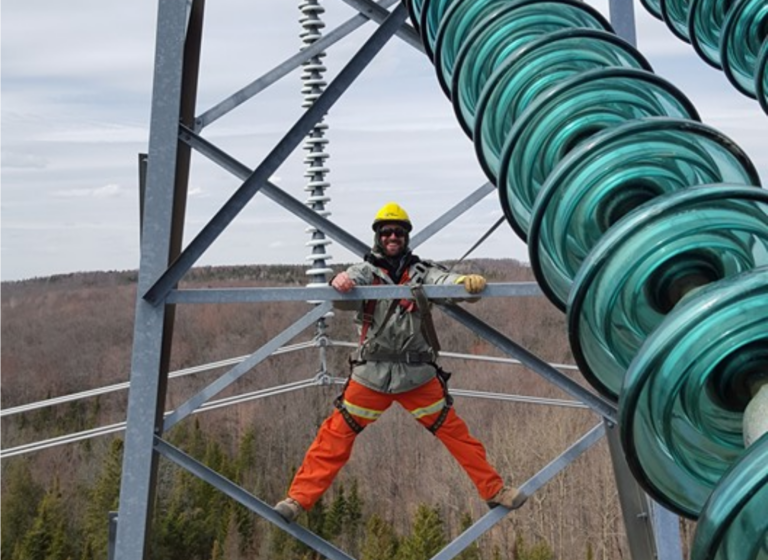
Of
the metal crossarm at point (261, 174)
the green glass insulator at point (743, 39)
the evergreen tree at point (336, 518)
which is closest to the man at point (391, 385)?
the metal crossarm at point (261, 174)

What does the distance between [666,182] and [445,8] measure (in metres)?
2.34

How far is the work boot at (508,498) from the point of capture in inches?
216

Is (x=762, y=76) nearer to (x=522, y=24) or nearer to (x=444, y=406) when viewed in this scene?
(x=522, y=24)

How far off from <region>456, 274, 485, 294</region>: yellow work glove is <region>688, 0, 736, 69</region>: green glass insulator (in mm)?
1969

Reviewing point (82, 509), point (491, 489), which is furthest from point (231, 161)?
point (82, 509)

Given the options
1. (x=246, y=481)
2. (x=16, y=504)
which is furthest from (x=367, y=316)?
(x=246, y=481)

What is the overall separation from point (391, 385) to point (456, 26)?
215cm

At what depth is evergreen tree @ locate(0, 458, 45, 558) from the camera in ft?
88.8

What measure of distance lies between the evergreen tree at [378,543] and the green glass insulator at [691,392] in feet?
76.5

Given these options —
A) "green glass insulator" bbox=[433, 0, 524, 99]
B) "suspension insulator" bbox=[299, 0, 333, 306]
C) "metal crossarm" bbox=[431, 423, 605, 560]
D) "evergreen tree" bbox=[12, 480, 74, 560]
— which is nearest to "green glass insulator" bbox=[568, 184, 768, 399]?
"green glass insulator" bbox=[433, 0, 524, 99]

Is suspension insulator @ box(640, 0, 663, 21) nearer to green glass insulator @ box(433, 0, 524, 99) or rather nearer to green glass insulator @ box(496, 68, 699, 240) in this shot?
green glass insulator @ box(433, 0, 524, 99)

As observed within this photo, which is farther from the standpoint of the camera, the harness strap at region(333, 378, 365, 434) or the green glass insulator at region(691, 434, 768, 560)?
the harness strap at region(333, 378, 365, 434)

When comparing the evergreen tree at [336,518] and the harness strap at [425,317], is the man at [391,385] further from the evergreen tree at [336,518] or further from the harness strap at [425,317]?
the evergreen tree at [336,518]

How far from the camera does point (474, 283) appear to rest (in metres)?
4.71
